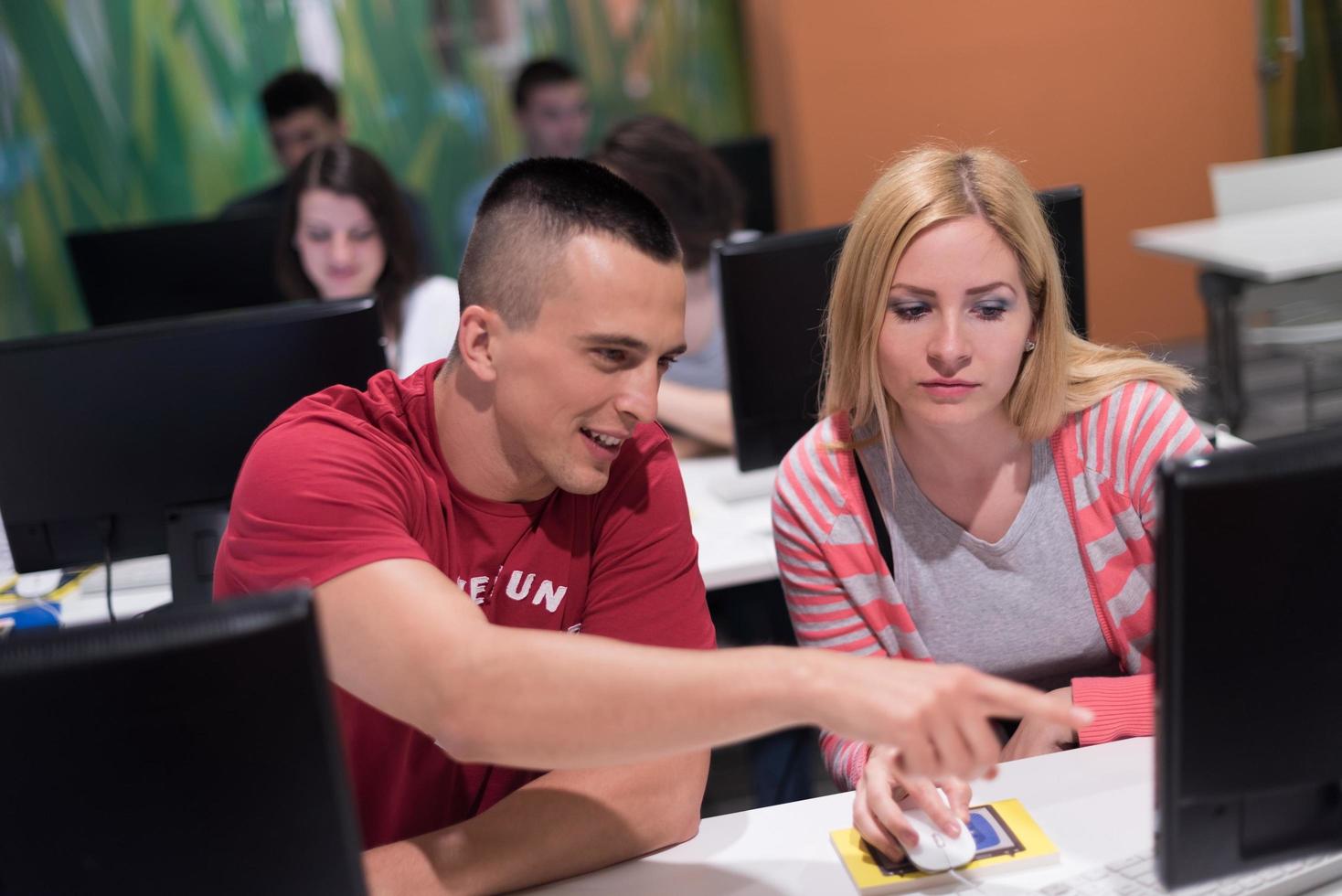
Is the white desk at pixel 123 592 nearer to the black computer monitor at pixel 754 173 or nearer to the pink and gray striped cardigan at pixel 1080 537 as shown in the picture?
the pink and gray striped cardigan at pixel 1080 537

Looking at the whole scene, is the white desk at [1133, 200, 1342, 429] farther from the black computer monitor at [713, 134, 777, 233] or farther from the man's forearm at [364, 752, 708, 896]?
the man's forearm at [364, 752, 708, 896]

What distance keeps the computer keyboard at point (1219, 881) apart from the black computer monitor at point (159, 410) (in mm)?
1251

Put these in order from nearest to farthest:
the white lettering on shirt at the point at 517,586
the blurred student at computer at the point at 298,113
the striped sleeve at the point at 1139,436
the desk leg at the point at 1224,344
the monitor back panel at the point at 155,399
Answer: the white lettering on shirt at the point at 517,586 → the striped sleeve at the point at 1139,436 → the monitor back panel at the point at 155,399 → the desk leg at the point at 1224,344 → the blurred student at computer at the point at 298,113

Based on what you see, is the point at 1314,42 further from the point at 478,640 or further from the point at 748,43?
the point at 478,640

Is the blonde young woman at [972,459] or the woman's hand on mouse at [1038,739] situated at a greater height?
the blonde young woman at [972,459]

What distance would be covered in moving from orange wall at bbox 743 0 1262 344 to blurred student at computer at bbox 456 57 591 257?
0.85 metres

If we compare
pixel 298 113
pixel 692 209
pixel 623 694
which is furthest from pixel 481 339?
pixel 298 113

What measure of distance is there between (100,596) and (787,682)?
1.81 meters

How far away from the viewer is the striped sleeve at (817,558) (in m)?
1.64

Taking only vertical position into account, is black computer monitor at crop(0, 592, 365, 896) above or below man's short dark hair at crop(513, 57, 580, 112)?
below

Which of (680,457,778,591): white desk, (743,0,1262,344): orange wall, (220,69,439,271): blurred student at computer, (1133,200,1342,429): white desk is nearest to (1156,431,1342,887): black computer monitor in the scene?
(680,457,778,591): white desk

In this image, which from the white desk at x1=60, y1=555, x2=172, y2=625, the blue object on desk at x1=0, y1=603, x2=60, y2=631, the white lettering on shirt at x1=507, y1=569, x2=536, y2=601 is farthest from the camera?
the white desk at x1=60, y1=555, x2=172, y2=625

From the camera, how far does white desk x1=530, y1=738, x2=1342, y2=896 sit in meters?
1.22

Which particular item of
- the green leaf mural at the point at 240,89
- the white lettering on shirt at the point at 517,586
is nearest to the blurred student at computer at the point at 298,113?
the green leaf mural at the point at 240,89
